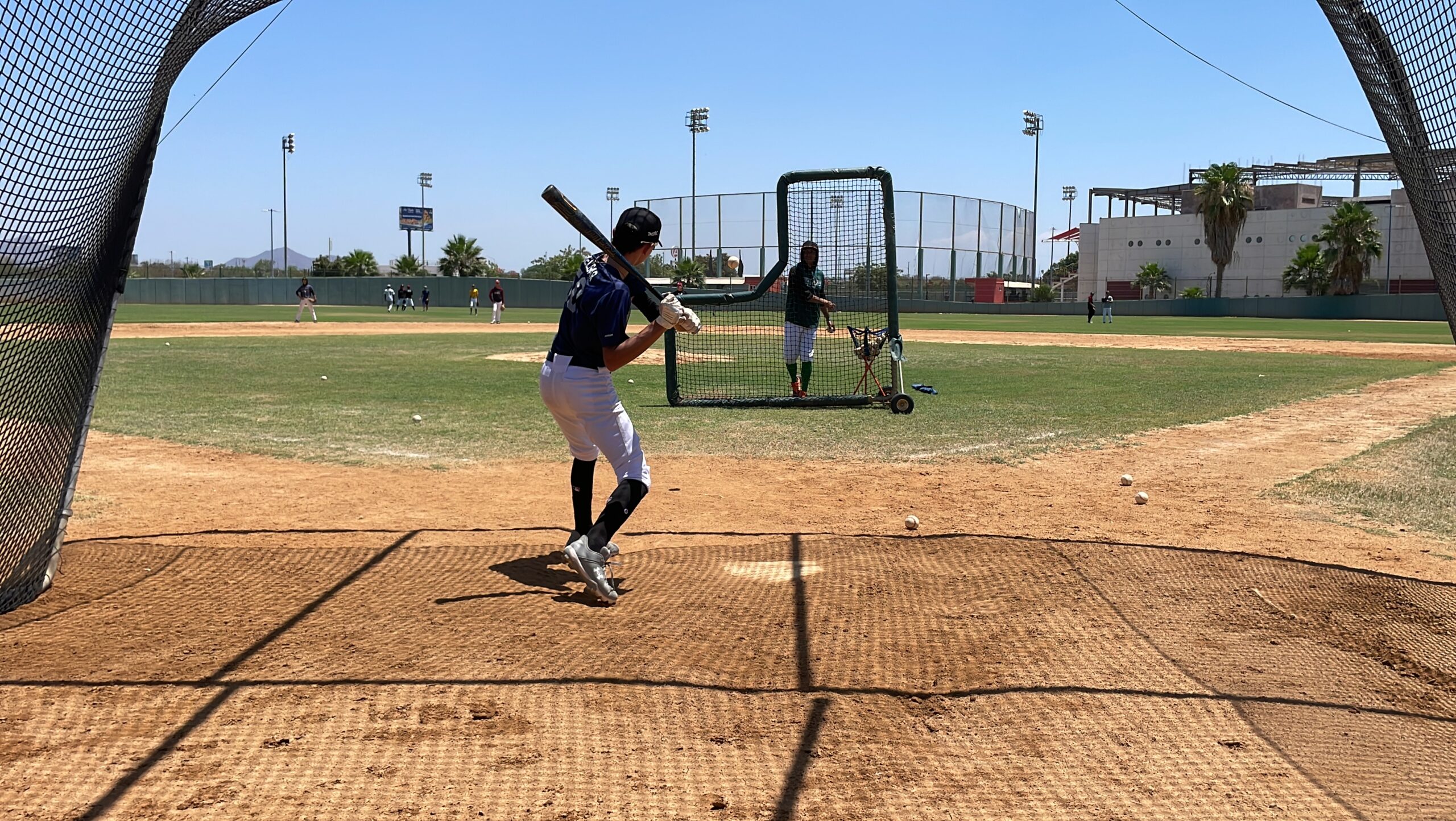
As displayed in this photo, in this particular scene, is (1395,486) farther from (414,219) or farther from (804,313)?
(414,219)

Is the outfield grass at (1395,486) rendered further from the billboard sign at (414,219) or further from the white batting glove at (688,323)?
the billboard sign at (414,219)

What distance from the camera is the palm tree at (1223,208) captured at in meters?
66.1

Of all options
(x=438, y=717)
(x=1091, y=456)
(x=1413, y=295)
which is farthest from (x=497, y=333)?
(x=1413, y=295)

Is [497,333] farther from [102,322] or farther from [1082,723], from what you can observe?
[1082,723]

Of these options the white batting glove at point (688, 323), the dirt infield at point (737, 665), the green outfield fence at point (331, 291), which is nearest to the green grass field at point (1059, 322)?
the green outfield fence at point (331, 291)

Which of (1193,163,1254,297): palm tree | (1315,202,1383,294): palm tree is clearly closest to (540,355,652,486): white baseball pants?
(1315,202,1383,294): palm tree

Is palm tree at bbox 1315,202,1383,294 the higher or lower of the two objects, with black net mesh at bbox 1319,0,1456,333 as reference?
higher

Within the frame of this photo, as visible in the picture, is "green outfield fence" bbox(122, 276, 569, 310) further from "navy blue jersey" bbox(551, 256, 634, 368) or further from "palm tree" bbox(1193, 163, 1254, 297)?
"navy blue jersey" bbox(551, 256, 634, 368)

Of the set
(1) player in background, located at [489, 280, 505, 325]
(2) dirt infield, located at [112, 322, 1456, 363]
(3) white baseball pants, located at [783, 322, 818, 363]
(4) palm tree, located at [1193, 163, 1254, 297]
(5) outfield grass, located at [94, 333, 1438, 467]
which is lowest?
(5) outfield grass, located at [94, 333, 1438, 467]

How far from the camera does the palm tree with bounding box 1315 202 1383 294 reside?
5994 centimetres

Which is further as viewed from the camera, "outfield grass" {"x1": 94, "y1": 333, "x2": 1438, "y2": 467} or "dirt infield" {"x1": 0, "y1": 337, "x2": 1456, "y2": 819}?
"outfield grass" {"x1": 94, "y1": 333, "x2": 1438, "y2": 467}

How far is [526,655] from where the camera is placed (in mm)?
A: 4379

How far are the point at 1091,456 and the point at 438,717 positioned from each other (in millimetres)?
7319

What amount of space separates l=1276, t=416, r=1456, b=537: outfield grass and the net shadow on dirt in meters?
1.94
